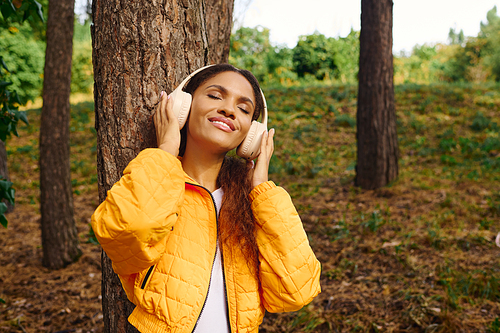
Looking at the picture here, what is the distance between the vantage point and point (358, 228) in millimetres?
4492

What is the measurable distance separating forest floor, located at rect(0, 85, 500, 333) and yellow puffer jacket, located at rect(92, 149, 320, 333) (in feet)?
5.85

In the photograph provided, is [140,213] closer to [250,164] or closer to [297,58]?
[250,164]

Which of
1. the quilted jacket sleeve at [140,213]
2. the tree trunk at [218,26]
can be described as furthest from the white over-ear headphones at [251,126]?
the tree trunk at [218,26]

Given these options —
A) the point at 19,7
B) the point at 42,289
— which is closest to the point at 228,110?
the point at 19,7

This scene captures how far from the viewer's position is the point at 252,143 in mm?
1604

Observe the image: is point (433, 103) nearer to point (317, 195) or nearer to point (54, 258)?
point (317, 195)

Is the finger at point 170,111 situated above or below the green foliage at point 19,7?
below

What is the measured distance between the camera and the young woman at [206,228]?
1.22m

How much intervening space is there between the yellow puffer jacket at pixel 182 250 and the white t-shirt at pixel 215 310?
1.4 inches

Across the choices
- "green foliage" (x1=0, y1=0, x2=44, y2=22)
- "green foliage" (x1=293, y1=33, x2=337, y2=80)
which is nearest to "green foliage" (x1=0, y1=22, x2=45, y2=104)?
"green foliage" (x1=293, y1=33, x2=337, y2=80)

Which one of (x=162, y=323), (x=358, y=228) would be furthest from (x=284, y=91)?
(x=162, y=323)

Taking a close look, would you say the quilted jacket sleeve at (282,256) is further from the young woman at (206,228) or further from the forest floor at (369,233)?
the forest floor at (369,233)

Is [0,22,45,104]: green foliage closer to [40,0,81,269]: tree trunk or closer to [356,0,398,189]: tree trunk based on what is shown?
[40,0,81,269]: tree trunk

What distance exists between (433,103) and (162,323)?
9891 mm
